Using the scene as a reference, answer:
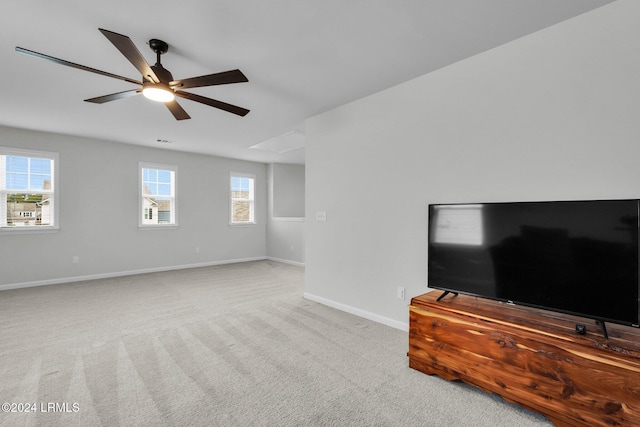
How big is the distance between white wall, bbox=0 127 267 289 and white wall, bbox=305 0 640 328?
3.72 m

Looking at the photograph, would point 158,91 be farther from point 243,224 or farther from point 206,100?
point 243,224

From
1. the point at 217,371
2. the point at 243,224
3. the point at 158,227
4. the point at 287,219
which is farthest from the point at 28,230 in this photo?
the point at 217,371

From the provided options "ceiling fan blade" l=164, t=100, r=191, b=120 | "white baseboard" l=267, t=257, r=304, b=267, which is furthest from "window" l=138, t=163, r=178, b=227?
"ceiling fan blade" l=164, t=100, r=191, b=120

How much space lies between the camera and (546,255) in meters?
1.90

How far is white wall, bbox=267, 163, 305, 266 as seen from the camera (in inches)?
279

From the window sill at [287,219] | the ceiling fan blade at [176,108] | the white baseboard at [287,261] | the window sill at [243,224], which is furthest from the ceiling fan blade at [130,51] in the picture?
the window sill at [243,224]

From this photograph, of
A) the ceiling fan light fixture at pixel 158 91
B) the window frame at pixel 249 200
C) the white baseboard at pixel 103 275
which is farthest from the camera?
the window frame at pixel 249 200

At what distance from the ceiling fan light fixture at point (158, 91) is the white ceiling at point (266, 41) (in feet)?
1.05

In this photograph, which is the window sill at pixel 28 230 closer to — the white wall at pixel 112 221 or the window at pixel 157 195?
the white wall at pixel 112 221

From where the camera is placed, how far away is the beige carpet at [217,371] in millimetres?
1778

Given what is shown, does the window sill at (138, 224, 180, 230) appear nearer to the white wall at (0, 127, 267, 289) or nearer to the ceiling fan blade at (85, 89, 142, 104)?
the white wall at (0, 127, 267, 289)

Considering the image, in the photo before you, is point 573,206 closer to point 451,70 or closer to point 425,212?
point 425,212

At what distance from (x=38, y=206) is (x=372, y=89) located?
5.75 meters

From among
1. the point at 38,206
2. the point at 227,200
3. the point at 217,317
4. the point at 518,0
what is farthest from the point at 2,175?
the point at 518,0
